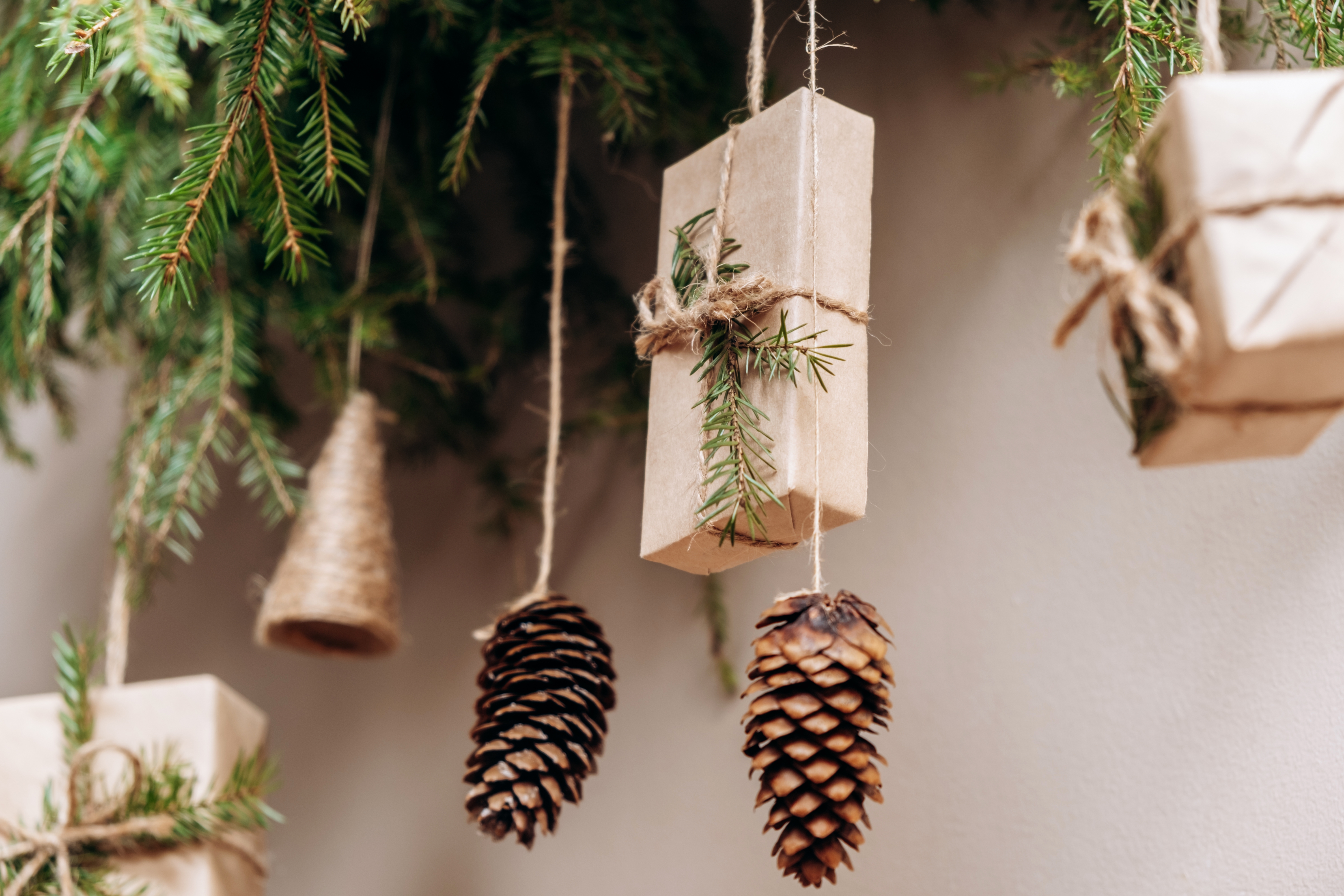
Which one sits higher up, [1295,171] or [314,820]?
[1295,171]

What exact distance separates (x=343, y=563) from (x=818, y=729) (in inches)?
20.0

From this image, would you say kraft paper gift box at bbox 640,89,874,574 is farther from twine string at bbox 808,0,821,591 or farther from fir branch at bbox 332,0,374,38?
fir branch at bbox 332,0,374,38

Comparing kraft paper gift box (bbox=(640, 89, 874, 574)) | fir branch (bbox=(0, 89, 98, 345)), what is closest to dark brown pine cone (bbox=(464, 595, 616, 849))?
kraft paper gift box (bbox=(640, 89, 874, 574))

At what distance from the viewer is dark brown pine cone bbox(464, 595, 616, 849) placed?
603 mm

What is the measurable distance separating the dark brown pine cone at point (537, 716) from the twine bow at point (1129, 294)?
1.19 feet

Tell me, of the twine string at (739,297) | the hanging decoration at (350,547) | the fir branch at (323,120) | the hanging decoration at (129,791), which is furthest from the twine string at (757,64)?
the hanging decoration at (129,791)

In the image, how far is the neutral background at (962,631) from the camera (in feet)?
2.14

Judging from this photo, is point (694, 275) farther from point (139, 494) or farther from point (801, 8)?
point (139, 494)

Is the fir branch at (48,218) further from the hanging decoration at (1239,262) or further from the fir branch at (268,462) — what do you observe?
the hanging decoration at (1239,262)

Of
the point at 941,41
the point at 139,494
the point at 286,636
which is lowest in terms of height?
the point at 286,636

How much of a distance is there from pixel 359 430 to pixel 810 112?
0.55 metres

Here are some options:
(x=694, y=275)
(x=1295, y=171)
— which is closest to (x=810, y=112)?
(x=694, y=275)

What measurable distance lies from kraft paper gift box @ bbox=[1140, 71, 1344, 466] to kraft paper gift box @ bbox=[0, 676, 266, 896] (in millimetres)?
765

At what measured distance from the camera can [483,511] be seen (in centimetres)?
115
